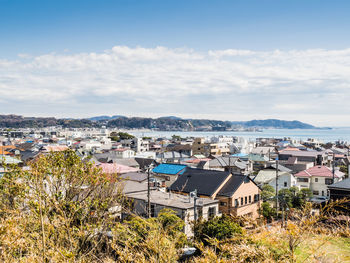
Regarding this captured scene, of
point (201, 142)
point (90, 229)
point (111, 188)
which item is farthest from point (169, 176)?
point (201, 142)

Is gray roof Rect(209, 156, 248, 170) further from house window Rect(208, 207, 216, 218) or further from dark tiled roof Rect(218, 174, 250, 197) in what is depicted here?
house window Rect(208, 207, 216, 218)

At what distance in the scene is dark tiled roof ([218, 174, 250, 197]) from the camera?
2158 cm

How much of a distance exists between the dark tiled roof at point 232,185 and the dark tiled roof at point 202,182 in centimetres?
53

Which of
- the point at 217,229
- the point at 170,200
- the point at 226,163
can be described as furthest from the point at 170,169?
the point at 217,229

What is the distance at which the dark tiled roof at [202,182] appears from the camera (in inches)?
866

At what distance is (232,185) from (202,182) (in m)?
2.57

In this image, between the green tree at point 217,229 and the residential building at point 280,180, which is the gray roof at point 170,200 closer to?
the green tree at point 217,229

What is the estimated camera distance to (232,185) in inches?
872

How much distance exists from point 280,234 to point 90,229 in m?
5.45

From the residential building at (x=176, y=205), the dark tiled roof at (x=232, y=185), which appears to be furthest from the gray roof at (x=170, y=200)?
the dark tiled roof at (x=232, y=185)

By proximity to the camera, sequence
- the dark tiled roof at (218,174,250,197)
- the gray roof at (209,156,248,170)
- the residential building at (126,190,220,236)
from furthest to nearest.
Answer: the gray roof at (209,156,248,170) < the dark tiled roof at (218,174,250,197) < the residential building at (126,190,220,236)

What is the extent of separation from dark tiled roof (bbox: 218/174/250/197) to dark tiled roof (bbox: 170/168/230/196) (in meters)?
0.53

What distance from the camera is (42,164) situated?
960cm

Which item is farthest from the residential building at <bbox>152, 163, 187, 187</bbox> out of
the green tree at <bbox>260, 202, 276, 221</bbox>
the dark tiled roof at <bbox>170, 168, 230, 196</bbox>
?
the green tree at <bbox>260, 202, 276, 221</bbox>
